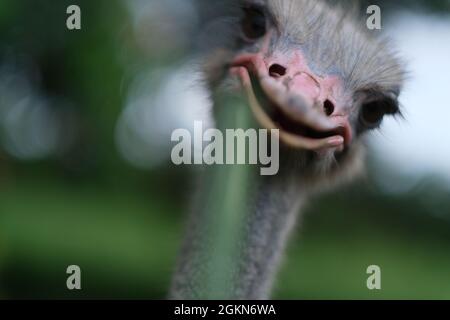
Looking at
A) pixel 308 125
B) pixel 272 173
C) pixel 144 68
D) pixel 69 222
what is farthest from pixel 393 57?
pixel 69 222

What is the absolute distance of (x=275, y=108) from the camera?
1.38 metres

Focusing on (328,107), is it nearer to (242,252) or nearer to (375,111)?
(375,111)

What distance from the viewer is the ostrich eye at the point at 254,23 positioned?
1.61 meters

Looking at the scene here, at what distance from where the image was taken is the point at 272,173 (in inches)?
68.1

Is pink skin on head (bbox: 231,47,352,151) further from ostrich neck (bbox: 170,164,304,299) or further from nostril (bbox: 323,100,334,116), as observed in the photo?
ostrich neck (bbox: 170,164,304,299)

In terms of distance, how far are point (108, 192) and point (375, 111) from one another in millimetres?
1777

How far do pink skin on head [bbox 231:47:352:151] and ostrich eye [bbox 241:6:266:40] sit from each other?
0.06 m

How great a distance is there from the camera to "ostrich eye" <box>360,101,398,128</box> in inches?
66.4

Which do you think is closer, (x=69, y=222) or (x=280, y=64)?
(x=280, y=64)

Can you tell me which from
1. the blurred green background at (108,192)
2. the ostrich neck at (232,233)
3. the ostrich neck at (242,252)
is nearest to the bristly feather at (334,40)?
the ostrich neck at (232,233)

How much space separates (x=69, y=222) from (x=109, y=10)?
34.8 inches

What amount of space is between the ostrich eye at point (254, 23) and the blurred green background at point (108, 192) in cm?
113

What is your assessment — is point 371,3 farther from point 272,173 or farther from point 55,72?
point 55,72

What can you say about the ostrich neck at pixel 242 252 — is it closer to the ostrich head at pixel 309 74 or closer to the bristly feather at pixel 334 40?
the ostrich head at pixel 309 74
